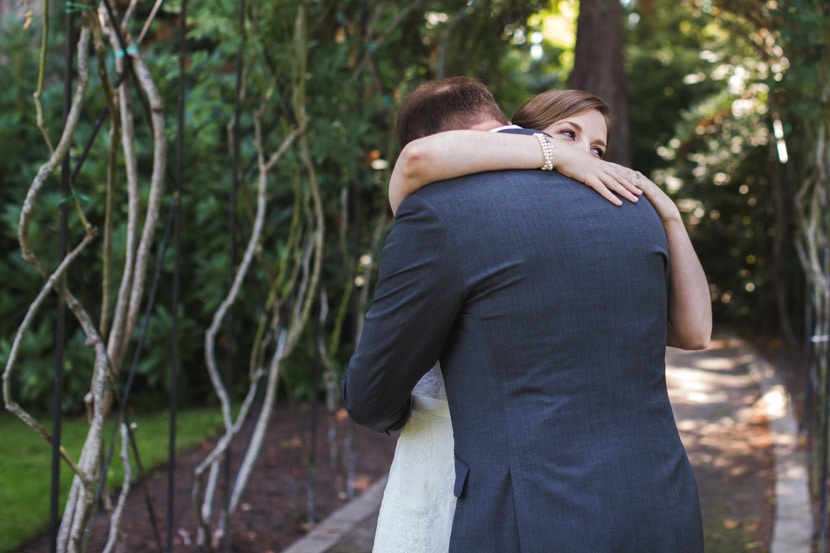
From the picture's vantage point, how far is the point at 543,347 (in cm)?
142

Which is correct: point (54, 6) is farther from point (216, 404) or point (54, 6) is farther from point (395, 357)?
point (395, 357)

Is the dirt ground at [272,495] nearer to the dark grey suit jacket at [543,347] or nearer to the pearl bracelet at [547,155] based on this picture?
the dark grey suit jacket at [543,347]

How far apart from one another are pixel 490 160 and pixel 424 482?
625 mm

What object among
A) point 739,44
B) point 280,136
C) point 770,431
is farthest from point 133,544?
point 739,44

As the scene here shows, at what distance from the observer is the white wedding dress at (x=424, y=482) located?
166 cm

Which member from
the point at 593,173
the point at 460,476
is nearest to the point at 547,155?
the point at 593,173

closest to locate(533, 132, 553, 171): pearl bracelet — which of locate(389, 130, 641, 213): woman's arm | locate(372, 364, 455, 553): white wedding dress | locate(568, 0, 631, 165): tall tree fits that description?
locate(389, 130, 641, 213): woman's arm

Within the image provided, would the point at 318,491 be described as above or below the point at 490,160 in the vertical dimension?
below

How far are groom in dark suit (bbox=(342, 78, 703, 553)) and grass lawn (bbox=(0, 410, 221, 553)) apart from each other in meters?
2.92

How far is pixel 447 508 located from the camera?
1.66 m

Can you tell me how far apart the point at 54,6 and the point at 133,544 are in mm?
4125

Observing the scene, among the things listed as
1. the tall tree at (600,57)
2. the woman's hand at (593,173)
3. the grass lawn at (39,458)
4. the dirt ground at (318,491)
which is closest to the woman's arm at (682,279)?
the woman's hand at (593,173)

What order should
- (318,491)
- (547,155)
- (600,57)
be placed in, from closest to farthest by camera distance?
1. (547,155)
2. (318,491)
3. (600,57)

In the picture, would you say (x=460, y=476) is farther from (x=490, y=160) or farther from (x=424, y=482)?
(x=490, y=160)
